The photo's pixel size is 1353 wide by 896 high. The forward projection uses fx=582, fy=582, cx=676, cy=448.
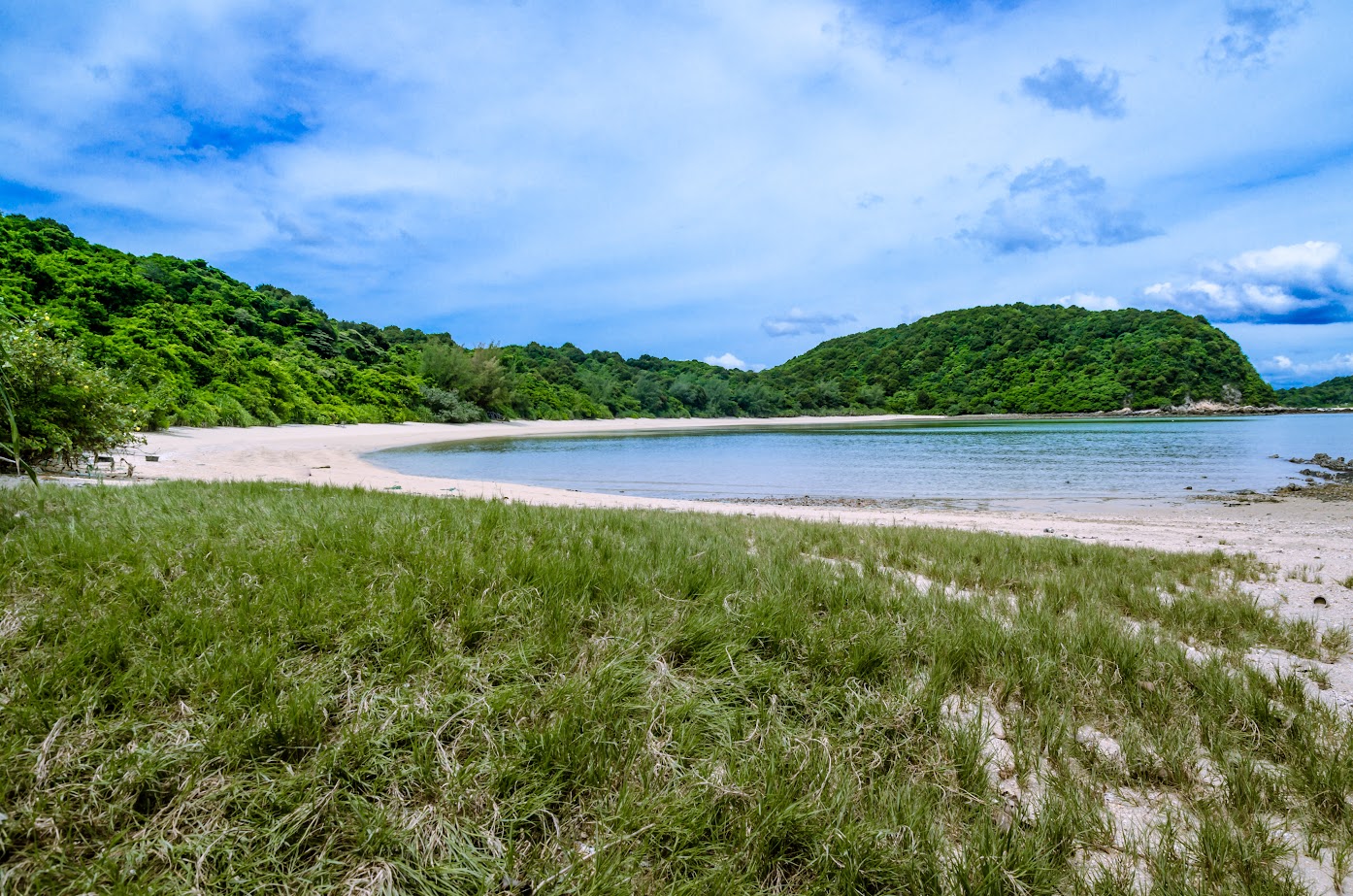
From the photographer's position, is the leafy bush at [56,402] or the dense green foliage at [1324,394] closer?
the leafy bush at [56,402]

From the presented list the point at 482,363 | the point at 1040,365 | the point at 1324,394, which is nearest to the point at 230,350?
the point at 482,363

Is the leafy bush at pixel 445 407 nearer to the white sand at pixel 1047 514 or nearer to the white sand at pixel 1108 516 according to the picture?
the white sand at pixel 1108 516

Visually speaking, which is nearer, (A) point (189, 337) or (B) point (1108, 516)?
(B) point (1108, 516)

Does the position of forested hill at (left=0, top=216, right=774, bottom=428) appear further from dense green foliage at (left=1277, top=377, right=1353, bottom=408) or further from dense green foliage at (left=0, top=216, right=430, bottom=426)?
dense green foliage at (left=1277, top=377, right=1353, bottom=408)

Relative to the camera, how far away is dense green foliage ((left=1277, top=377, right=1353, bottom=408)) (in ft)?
369

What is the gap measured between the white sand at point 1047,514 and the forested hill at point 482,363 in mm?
2350

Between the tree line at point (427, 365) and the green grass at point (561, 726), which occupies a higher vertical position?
the tree line at point (427, 365)

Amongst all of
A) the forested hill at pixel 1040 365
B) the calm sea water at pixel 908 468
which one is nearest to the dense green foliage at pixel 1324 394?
the forested hill at pixel 1040 365

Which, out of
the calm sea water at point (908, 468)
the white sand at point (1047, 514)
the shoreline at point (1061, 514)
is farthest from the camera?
the calm sea water at point (908, 468)

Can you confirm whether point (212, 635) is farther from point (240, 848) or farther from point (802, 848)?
point (802, 848)

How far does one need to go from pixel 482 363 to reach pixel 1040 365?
A: 91.9 metres

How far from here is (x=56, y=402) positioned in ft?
28.7

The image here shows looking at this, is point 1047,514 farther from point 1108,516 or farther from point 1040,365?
point 1040,365

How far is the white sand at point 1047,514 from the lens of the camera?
249 inches
